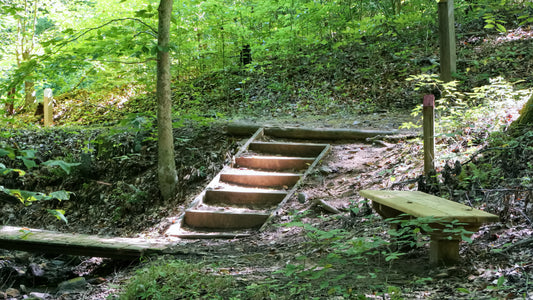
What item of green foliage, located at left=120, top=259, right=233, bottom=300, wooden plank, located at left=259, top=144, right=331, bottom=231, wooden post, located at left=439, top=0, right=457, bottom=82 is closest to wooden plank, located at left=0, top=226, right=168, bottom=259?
green foliage, located at left=120, top=259, right=233, bottom=300

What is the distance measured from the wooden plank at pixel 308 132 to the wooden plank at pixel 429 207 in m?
3.78

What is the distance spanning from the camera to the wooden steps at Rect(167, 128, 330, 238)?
5996 millimetres

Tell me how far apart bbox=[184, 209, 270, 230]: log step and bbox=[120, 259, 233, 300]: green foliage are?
2.00 metres

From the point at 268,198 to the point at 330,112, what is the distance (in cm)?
397

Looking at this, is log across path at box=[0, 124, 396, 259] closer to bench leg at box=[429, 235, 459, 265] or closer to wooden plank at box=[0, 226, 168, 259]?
wooden plank at box=[0, 226, 168, 259]

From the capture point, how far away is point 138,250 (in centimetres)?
492

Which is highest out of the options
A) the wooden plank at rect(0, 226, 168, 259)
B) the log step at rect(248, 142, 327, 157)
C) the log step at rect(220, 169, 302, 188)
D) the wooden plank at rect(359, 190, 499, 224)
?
the log step at rect(248, 142, 327, 157)

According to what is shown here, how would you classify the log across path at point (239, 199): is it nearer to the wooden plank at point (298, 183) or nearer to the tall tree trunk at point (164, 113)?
the wooden plank at point (298, 183)

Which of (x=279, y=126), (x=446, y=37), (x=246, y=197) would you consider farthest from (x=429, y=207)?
(x=446, y=37)

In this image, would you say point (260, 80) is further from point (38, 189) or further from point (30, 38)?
point (30, 38)

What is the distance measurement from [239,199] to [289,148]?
1578mm

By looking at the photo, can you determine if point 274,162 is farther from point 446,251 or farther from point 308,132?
point 446,251

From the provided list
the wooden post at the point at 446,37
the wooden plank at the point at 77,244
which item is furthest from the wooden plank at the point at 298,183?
the wooden post at the point at 446,37

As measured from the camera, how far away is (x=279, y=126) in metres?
8.39
